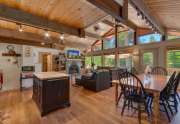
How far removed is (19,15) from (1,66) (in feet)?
10.0

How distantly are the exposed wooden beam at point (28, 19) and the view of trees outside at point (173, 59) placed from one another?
4782 millimetres

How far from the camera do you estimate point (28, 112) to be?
2906 millimetres

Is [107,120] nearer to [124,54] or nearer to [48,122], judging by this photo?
[48,122]

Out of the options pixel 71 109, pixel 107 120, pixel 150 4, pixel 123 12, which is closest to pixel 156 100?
pixel 107 120

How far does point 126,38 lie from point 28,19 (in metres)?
6.30

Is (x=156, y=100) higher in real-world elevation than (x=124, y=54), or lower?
lower

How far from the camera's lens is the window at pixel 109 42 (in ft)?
28.9

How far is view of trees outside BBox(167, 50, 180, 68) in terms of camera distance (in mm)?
5228

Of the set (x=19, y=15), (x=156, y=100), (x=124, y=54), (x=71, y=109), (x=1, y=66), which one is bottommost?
(x=71, y=109)

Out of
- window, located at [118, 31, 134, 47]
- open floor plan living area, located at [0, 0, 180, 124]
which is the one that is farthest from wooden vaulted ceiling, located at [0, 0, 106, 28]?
window, located at [118, 31, 134, 47]

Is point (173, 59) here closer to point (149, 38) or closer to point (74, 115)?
point (149, 38)

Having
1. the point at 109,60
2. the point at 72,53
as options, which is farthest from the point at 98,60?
the point at 72,53

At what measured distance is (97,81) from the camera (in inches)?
191

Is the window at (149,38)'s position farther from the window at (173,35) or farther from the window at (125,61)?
the window at (125,61)
